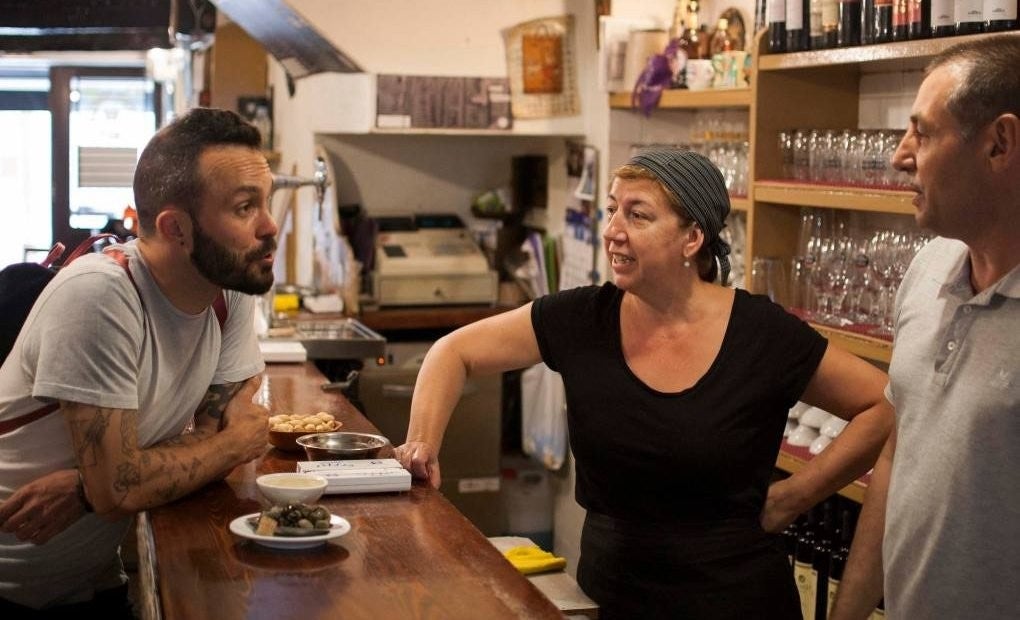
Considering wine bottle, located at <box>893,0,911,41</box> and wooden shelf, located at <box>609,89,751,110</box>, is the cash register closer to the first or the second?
wooden shelf, located at <box>609,89,751,110</box>

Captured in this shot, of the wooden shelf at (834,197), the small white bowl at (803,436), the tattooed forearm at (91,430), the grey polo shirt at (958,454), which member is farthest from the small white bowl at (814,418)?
the tattooed forearm at (91,430)

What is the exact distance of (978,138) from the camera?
80.5 inches

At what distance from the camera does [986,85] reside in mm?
2041

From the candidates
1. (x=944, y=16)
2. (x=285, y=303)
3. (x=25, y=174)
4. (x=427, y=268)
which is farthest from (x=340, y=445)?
(x=25, y=174)

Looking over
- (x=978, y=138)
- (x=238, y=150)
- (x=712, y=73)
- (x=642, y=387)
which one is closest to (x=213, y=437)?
(x=238, y=150)

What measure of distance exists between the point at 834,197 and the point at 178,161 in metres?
1.89

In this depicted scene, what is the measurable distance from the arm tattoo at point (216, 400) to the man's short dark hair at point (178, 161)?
39cm

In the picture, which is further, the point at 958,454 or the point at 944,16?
the point at 944,16

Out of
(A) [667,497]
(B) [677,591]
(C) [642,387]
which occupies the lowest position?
(B) [677,591]

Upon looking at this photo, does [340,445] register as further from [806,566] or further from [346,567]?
[806,566]

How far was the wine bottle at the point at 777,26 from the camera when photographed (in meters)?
3.82

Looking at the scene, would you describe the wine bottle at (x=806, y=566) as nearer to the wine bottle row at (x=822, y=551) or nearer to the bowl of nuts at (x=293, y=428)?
the wine bottle row at (x=822, y=551)

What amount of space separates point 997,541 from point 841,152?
1.86 metres

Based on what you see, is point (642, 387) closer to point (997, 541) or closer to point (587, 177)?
point (997, 541)
